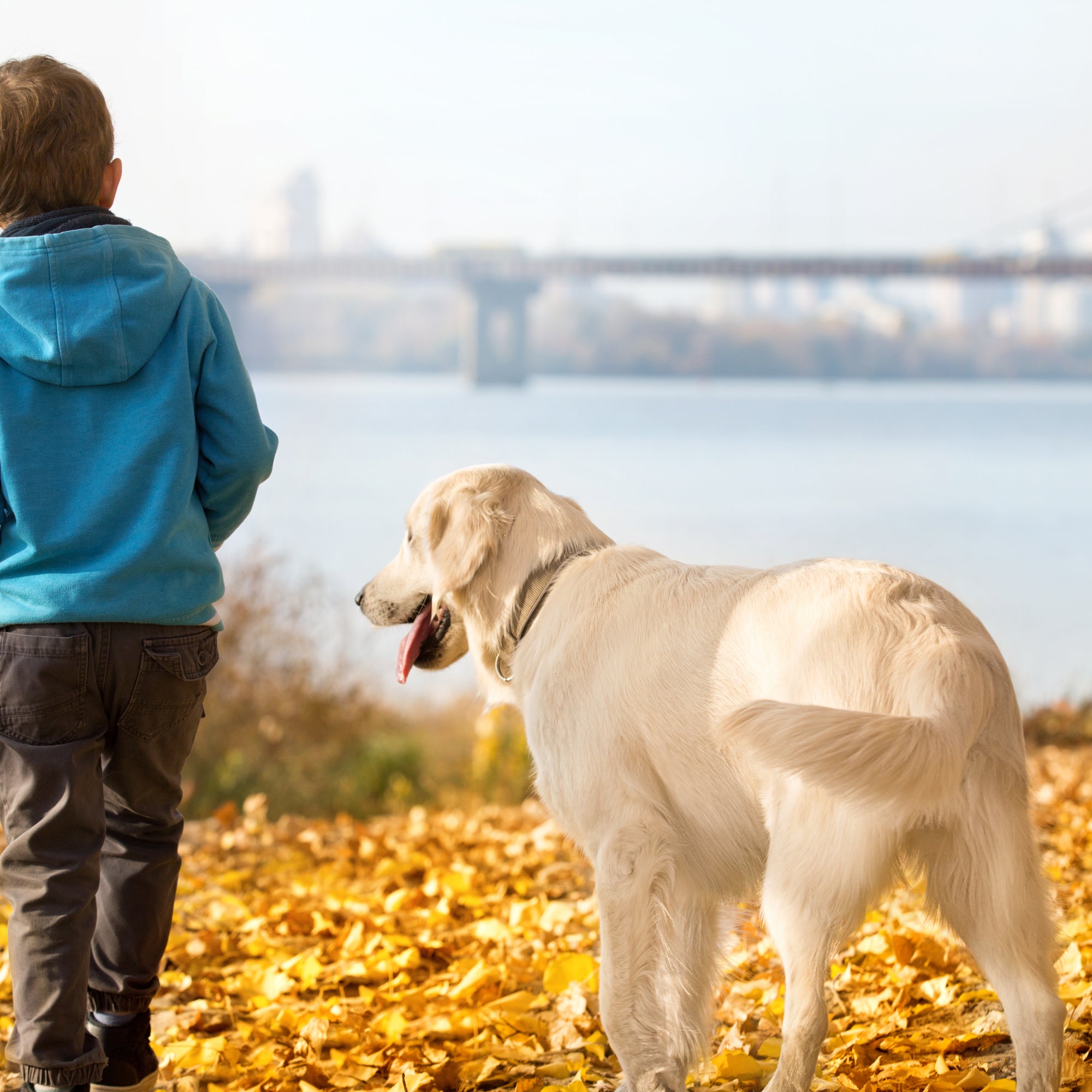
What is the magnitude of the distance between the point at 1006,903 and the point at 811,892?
0.30 meters

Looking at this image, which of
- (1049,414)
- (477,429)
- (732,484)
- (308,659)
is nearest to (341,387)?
(477,429)

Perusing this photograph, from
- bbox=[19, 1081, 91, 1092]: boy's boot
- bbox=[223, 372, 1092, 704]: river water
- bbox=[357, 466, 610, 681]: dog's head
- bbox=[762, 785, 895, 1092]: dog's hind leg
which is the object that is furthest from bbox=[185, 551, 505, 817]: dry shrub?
bbox=[762, 785, 895, 1092]: dog's hind leg

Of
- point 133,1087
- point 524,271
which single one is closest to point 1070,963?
point 133,1087

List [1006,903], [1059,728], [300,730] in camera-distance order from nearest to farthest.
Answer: [1006,903] → [300,730] → [1059,728]

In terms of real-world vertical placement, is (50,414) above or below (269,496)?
above

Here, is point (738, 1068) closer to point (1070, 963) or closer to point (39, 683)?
point (1070, 963)

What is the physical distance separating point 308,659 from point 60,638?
16.7 ft

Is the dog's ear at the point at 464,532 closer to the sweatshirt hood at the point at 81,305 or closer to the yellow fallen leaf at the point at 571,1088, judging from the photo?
the sweatshirt hood at the point at 81,305

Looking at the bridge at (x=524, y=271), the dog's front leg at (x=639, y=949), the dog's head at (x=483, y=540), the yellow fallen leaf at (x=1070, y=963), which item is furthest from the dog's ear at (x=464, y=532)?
the bridge at (x=524, y=271)

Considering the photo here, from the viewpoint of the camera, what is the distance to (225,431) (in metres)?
1.96

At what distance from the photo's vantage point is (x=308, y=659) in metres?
6.77

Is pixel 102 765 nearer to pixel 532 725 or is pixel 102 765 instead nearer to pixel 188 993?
pixel 532 725

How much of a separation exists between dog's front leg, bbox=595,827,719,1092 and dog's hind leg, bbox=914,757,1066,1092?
1.52 ft

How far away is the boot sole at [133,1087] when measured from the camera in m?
1.99
